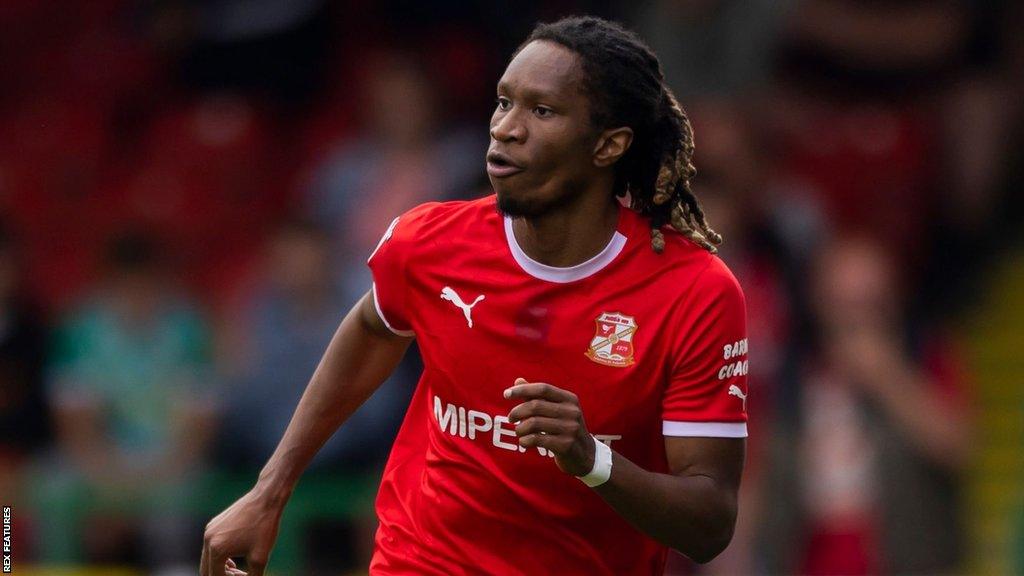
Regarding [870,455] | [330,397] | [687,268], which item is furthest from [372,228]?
[687,268]

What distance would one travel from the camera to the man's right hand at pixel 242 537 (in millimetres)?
4613

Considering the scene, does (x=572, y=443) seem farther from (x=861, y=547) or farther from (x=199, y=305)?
(x=199, y=305)

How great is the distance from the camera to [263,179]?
11.2 meters

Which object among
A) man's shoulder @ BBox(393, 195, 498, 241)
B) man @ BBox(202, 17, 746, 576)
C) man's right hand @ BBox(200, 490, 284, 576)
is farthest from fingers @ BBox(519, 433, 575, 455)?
man's right hand @ BBox(200, 490, 284, 576)

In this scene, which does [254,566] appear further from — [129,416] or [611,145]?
[129,416]

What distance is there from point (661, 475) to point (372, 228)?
207 inches

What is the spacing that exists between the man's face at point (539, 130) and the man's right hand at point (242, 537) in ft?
3.40

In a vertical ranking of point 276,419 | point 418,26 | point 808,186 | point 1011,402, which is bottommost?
point 1011,402

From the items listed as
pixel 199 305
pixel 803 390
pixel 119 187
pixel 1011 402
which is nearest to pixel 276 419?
pixel 199 305

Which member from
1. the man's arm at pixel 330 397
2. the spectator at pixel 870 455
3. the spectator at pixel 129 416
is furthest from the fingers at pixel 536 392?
the spectator at pixel 129 416

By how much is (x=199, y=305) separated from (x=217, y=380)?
2.35 feet

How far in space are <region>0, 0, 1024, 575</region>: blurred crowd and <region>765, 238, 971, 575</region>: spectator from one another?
0.01 m

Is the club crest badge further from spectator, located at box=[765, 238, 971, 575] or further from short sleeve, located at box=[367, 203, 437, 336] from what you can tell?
spectator, located at box=[765, 238, 971, 575]

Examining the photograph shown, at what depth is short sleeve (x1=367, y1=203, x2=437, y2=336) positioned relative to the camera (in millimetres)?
4758
